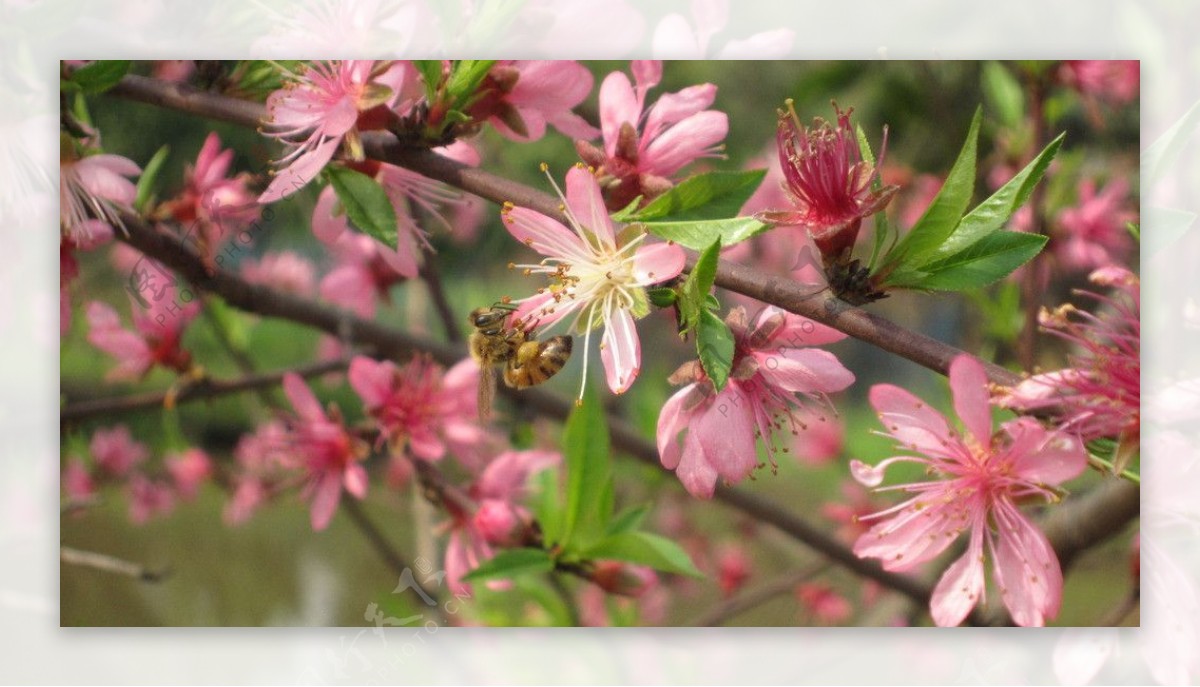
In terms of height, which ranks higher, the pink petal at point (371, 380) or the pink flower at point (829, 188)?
the pink flower at point (829, 188)

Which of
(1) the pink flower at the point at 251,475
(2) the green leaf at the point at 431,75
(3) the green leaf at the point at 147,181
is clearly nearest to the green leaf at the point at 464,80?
(2) the green leaf at the point at 431,75

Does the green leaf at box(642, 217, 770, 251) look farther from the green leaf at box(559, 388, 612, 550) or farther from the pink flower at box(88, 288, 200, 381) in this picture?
the pink flower at box(88, 288, 200, 381)

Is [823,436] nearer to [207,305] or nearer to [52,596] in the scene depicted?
[207,305]

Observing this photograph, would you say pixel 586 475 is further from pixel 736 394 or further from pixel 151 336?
pixel 151 336

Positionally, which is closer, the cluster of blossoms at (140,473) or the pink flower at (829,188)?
the pink flower at (829,188)

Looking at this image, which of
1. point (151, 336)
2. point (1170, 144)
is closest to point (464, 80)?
point (1170, 144)

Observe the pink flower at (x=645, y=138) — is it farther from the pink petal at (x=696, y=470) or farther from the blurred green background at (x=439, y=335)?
the blurred green background at (x=439, y=335)

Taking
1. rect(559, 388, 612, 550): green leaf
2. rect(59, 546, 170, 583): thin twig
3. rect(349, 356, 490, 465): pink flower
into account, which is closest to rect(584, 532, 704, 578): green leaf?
rect(559, 388, 612, 550): green leaf
